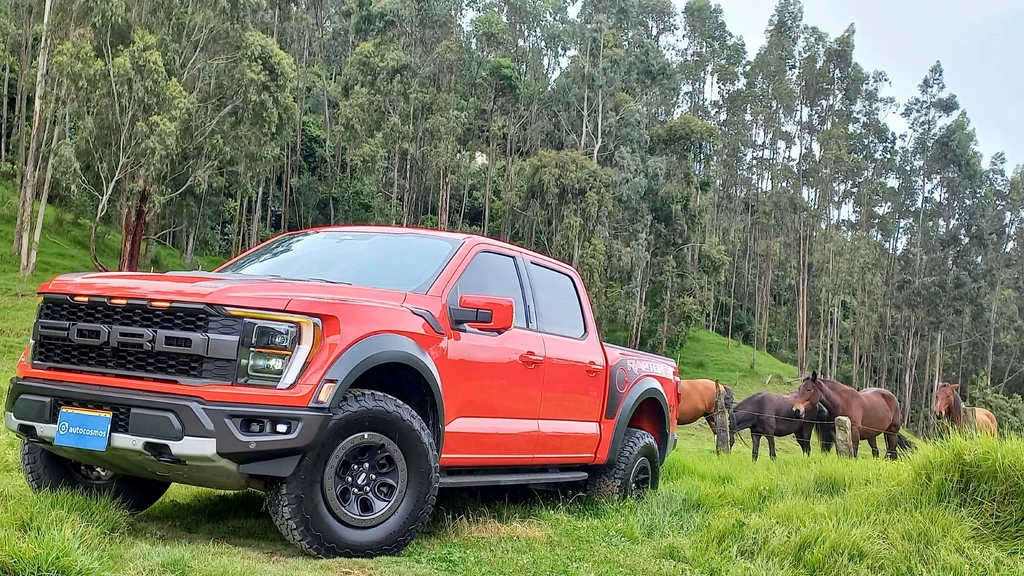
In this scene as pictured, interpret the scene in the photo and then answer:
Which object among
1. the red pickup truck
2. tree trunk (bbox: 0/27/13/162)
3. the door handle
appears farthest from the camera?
tree trunk (bbox: 0/27/13/162)

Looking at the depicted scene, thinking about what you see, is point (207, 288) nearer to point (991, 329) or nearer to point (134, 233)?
point (134, 233)

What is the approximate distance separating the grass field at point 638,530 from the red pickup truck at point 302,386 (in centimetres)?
30

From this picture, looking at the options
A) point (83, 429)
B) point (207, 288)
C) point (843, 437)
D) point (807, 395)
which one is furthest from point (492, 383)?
point (807, 395)

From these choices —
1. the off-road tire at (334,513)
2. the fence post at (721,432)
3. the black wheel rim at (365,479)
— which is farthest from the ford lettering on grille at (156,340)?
the fence post at (721,432)

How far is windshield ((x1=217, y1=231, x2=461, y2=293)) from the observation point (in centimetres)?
525

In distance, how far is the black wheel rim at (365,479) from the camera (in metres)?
4.31

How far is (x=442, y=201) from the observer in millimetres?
40969

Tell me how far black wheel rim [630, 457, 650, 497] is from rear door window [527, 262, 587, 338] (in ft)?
3.95

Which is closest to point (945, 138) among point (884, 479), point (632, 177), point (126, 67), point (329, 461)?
point (632, 177)

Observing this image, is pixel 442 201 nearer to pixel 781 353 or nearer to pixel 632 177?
pixel 632 177

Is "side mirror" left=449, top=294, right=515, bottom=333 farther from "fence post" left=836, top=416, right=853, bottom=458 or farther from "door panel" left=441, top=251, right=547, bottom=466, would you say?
"fence post" left=836, top=416, right=853, bottom=458

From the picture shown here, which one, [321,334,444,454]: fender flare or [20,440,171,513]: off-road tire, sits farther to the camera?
[20,440,171,513]: off-road tire

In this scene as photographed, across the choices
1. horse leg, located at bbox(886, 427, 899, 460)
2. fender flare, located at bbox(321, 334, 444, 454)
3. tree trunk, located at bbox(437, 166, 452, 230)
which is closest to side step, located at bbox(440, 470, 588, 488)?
fender flare, located at bbox(321, 334, 444, 454)

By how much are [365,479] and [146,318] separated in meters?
1.36
